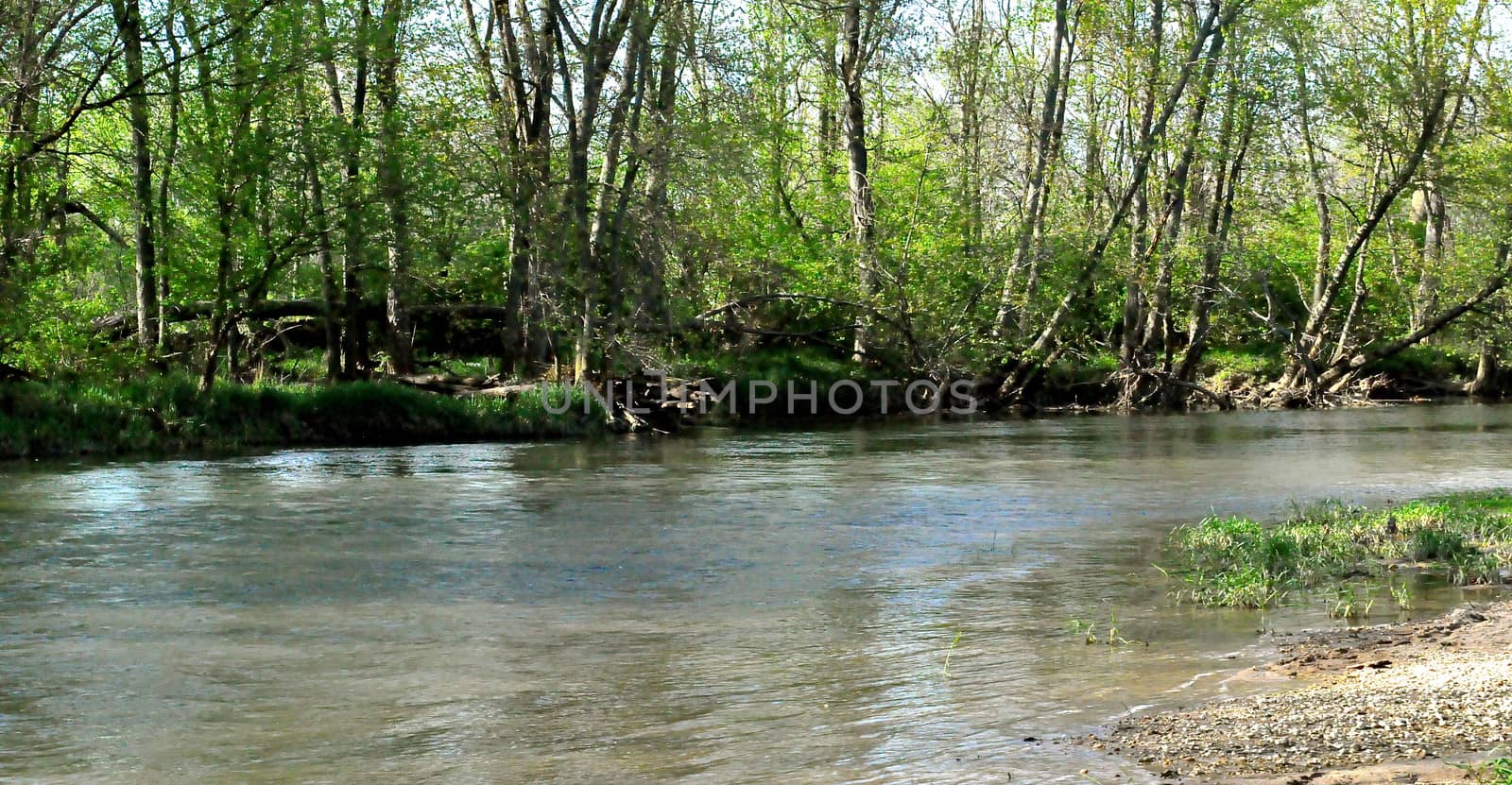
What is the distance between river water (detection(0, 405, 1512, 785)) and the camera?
6.53m

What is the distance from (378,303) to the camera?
27.5 metres

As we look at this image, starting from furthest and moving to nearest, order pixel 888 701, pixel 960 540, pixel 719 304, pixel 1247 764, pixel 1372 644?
pixel 719 304, pixel 960 540, pixel 1372 644, pixel 888 701, pixel 1247 764

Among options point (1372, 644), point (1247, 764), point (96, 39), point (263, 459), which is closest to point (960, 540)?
point (1372, 644)

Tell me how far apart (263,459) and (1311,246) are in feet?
94.9

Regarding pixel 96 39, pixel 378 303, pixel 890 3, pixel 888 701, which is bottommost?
pixel 888 701

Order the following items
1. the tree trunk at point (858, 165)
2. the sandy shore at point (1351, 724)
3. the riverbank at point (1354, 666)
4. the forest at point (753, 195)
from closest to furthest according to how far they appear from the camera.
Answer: the sandy shore at point (1351, 724)
the riverbank at point (1354, 666)
the forest at point (753, 195)
the tree trunk at point (858, 165)

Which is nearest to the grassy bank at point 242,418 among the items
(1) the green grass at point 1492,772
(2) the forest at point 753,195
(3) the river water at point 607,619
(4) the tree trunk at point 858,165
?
(2) the forest at point 753,195

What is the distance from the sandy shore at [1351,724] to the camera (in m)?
5.45

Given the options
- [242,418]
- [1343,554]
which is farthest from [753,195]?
[1343,554]

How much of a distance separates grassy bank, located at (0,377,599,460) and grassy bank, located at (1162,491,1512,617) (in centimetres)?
1471

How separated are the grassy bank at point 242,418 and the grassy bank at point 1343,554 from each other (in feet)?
48.3

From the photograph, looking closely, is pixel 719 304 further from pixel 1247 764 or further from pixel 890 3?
pixel 1247 764

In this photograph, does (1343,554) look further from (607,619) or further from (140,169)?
(140,169)
